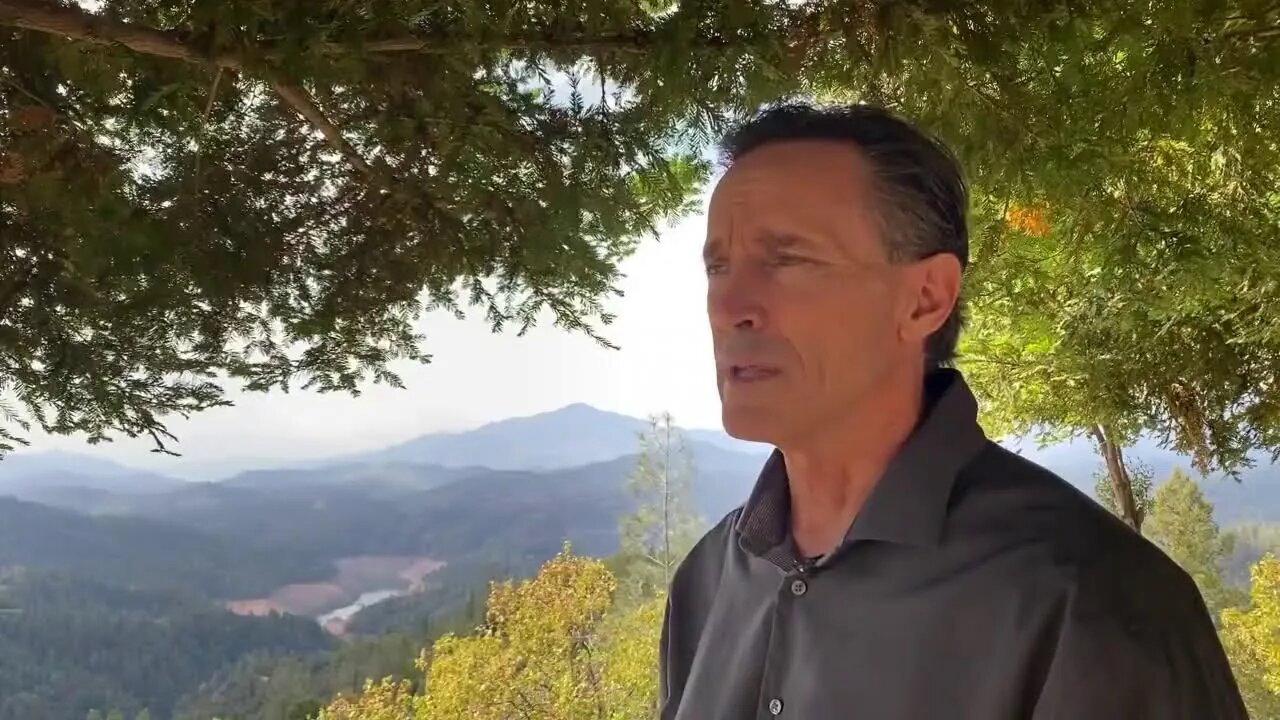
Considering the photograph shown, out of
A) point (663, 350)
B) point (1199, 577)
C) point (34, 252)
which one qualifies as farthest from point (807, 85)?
point (1199, 577)

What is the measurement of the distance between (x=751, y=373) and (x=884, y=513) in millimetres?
140

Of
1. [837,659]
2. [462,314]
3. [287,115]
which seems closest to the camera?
[837,659]

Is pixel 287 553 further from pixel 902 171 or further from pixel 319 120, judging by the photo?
pixel 902 171

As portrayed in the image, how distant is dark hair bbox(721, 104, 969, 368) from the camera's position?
0.72 m

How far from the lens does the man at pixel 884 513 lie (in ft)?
1.86

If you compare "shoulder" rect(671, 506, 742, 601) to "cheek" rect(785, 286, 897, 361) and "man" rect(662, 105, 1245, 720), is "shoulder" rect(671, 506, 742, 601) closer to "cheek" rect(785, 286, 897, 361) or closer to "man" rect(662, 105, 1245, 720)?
"man" rect(662, 105, 1245, 720)

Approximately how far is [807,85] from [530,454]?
152 centimetres

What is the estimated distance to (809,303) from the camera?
2.31 feet

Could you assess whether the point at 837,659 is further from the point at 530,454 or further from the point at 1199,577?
the point at 1199,577

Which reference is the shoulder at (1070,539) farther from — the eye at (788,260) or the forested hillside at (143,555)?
the forested hillside at (143,555)

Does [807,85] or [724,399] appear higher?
[807,85]

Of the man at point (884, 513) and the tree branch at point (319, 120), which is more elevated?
the tree branch at point (319, 120)

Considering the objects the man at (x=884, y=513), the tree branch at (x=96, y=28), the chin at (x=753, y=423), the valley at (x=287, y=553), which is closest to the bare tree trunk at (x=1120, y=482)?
the valley at (x=287, y=553)

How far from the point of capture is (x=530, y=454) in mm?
2320
